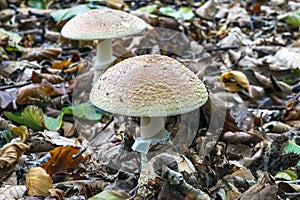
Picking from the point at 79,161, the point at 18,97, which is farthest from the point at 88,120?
the point at 79,161

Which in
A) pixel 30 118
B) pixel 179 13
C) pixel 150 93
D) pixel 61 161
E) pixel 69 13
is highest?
pixel 150 93

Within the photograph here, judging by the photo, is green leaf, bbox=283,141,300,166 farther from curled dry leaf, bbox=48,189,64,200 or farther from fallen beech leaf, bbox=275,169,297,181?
curled dry leaf, bbox=48,189,64,200

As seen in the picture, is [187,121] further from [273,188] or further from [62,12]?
[62,12]

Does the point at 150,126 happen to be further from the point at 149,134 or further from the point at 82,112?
the point at 82,112

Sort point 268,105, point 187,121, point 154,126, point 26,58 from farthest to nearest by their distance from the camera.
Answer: point 26,58, point 268,105, point 187,121, point 154,126

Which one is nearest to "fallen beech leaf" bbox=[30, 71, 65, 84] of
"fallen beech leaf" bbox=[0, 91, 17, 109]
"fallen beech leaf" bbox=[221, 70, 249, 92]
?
"fallen beech leaf" bbox=[0, 91, 17, 109]

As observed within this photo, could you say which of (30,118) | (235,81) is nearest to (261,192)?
(30,118)
